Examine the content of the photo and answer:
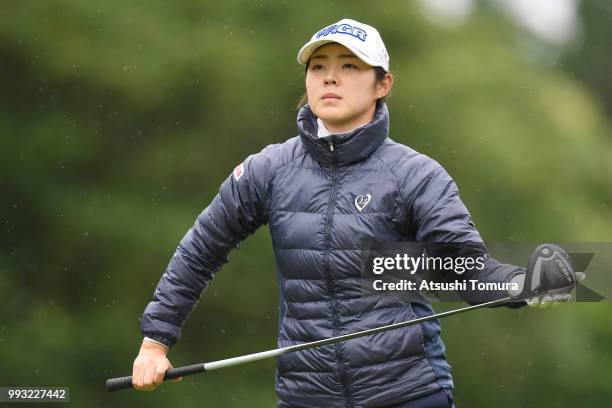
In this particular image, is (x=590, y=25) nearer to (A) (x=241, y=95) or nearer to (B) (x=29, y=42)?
(A) (x=241, y=95)

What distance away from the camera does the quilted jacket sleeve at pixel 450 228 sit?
3711mm

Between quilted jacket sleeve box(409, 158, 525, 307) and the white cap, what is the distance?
0.39 m

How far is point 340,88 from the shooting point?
3.97 metres

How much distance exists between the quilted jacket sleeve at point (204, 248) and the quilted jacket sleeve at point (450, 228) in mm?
475

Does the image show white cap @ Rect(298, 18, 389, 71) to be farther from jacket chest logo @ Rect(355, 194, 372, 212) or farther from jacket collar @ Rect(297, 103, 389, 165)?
jacket chest logo @ Rect(355, 194, 372, 212)

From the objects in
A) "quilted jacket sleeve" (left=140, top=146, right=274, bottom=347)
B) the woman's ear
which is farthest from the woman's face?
"quilted jacket sleeve" (left=140, top=146, right=274, bottom=347)

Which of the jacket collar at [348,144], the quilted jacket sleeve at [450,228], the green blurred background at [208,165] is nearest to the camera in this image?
the quilted jacket sleeve at [450,228]

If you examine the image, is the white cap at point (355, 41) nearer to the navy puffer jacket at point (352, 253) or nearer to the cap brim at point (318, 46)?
the cap brim at point (318, 46)

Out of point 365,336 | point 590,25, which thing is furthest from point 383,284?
point 590,25

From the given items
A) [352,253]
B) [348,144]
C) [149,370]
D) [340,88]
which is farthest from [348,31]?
[149,370]

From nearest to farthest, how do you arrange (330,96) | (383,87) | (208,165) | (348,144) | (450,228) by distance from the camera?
1. (450,228)
2. (348,144)
3. (330,96)
4. (383,87)
5. (208,165)

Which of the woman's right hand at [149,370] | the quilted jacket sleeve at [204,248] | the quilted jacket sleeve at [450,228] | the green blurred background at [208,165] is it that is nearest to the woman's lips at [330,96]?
the quilted jacket sleeve at [204,248]

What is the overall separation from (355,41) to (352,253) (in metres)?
0.61

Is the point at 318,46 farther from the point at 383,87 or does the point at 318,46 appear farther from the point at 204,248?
the point at 204,248
